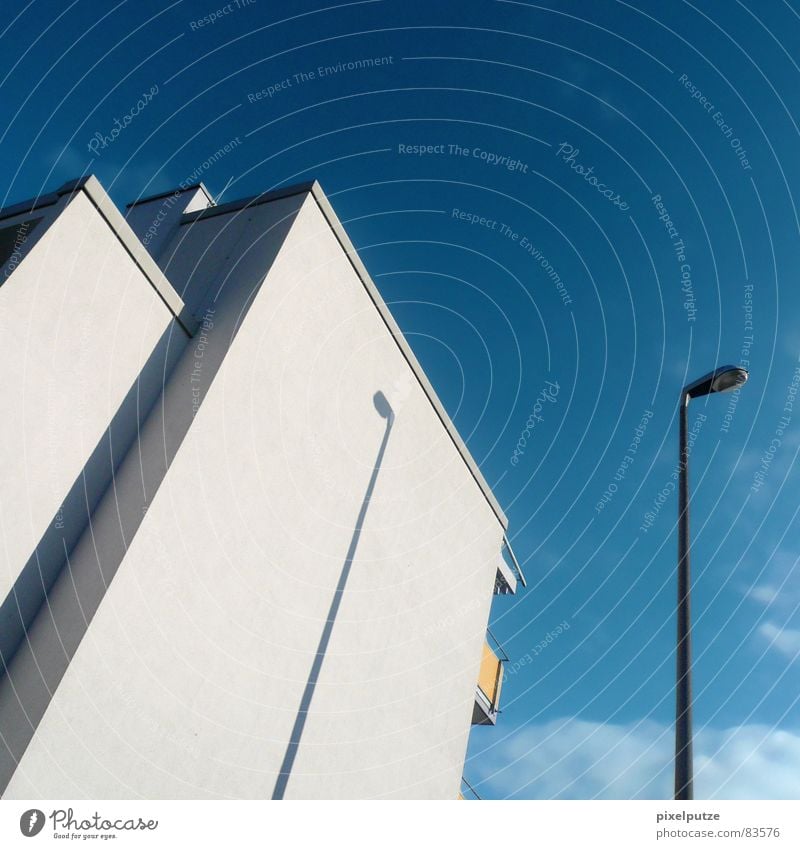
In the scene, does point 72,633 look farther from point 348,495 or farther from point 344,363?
point 344,363

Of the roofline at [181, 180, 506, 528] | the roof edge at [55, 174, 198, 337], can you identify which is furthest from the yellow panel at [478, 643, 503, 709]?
the roof edge at [55, 174, 198, 337]

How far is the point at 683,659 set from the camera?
22.7ft

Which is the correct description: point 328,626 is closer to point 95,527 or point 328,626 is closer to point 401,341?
point 95,527

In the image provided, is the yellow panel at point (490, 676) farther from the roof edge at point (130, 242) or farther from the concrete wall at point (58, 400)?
the concrete wall at point (58, 400)

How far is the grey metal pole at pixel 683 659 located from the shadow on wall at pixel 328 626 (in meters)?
5.55

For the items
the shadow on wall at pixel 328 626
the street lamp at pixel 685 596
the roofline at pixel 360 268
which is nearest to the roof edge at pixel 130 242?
the roofline at pixel 360 268

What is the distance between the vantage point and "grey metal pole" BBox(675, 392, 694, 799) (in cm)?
622

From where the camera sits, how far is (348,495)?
12008 millimetres

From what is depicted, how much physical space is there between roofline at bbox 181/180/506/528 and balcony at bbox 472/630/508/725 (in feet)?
14.1

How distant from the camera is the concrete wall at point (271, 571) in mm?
7609
